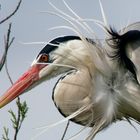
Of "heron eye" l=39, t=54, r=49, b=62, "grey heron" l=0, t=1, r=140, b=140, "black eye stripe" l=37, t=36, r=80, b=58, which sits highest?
"black eye stripe" l=37, t=36, r=80, b=58

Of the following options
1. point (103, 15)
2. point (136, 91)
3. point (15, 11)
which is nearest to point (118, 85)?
point (136, 91)

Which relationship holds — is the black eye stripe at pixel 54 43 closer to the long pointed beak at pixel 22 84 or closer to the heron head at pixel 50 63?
the heron head at pixel 50 63

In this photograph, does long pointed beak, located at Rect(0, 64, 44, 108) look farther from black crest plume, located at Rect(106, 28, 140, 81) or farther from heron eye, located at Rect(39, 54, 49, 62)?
black crest plume, located at Rect(106, 28, 140, 81)

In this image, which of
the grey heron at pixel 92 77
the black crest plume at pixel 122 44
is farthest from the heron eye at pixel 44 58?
the black crest plume at pixel 122 44

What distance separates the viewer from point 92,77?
559 centimetres

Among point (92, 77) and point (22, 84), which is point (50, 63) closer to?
point (22, 84)

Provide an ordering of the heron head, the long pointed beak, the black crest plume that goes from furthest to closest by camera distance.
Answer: the long pointed beak
the heron head
the black crest plume

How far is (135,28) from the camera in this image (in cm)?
549

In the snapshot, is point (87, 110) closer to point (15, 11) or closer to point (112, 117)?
point (112, 117)

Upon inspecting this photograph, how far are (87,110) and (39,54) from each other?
22.6 inches

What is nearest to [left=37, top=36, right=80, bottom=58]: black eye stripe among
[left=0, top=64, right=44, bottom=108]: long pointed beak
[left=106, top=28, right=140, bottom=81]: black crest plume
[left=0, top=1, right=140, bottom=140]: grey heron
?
[left=0, top=1, right=140, bottom=140]: grey heron

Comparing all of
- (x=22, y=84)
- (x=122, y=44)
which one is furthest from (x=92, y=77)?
(x=22, y=84)

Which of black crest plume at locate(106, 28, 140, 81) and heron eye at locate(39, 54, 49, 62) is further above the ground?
heron eye at locate(39, 54, 49, 62)

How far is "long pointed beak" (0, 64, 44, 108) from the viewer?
5.81 metres
